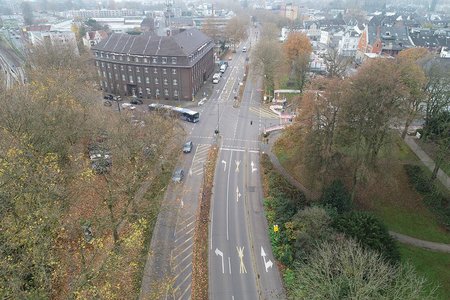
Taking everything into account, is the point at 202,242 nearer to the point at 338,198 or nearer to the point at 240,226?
the point at 240,226

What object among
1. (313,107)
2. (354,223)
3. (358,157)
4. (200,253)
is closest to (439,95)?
(358,157)

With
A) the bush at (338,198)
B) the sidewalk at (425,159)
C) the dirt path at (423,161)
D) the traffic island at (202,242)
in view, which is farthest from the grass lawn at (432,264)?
the traffic island at (202,242)

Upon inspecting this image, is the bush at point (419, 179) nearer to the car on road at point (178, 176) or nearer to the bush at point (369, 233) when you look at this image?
the bush at point (369, 233)

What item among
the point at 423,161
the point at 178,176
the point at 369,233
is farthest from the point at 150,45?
the point at 369,233

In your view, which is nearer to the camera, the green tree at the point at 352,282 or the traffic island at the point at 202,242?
the green tree at the point at 352,282

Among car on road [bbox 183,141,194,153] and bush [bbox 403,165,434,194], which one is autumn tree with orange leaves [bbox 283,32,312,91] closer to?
bush [bbox 403,165,434,194]

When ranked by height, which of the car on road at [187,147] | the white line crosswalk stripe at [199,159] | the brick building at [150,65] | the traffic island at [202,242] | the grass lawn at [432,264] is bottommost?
the grass lawn at [432,264]

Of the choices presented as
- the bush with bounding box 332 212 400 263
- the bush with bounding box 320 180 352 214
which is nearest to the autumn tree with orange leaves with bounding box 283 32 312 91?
the bush with bounding box 320 180 352 214

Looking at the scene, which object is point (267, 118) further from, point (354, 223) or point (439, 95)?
point (354, 223)
